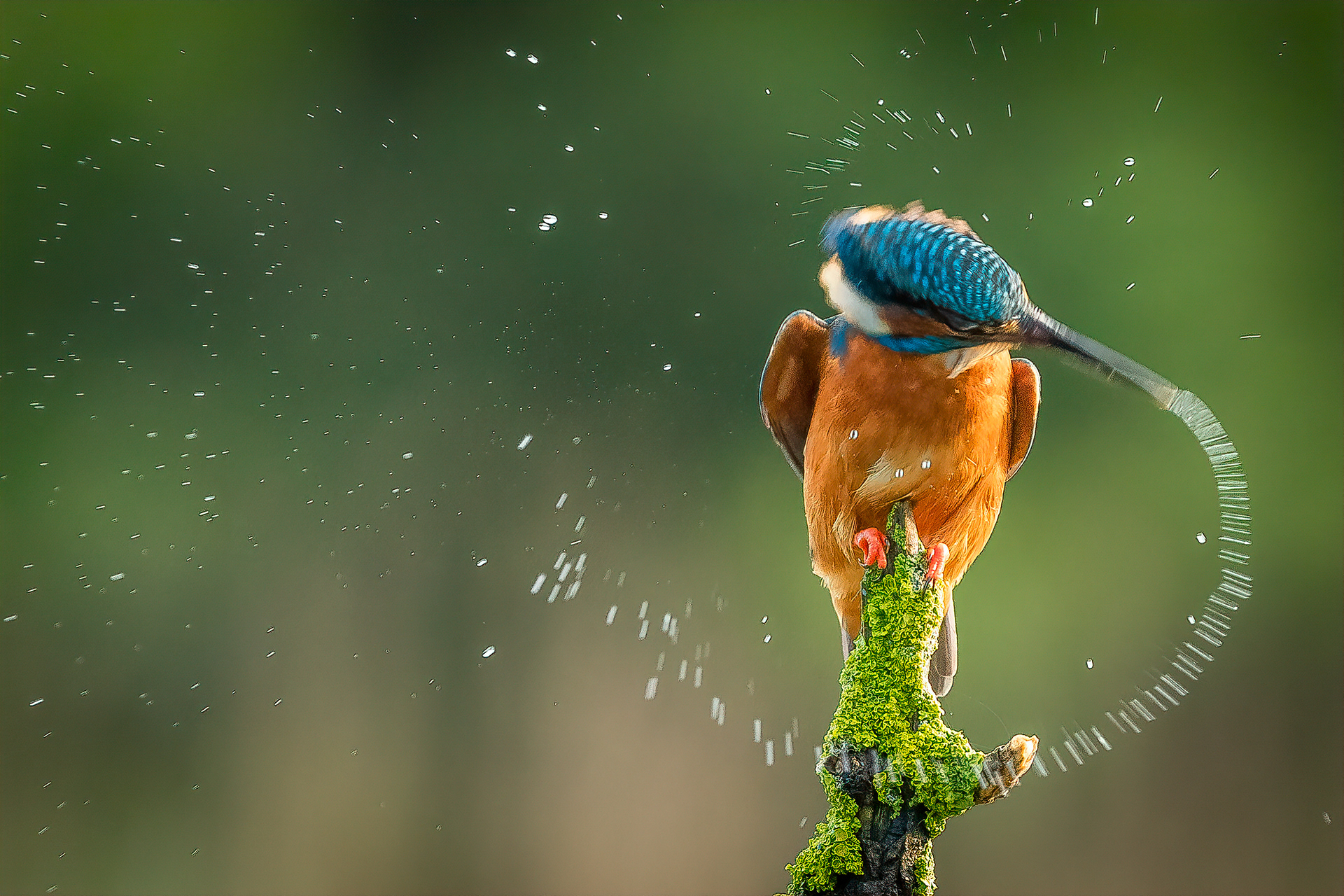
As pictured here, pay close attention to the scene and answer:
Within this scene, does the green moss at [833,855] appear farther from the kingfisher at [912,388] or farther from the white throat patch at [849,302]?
the white throat patch at [849,302]

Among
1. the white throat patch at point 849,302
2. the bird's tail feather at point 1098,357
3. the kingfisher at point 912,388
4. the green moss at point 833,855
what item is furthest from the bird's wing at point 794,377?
the green moss at point 833,855

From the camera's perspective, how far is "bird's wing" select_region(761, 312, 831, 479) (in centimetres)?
108

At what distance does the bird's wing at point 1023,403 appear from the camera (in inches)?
41.1

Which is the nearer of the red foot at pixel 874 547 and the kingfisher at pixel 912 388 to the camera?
the kingfisher at pixel 912 388

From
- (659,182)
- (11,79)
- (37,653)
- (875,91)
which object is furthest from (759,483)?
(11,79)

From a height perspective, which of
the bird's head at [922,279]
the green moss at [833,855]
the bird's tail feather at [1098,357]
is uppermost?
the bird's head at [922,279]

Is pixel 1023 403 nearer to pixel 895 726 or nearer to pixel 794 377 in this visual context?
pixel 794 377

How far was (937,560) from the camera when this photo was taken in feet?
3.29

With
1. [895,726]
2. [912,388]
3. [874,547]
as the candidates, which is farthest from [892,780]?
[912,388]

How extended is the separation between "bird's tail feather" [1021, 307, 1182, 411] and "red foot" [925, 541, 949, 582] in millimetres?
253

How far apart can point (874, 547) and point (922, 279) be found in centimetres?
30

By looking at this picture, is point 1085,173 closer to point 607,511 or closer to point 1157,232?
point 1157,232

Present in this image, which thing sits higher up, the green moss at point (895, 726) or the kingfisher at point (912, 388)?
the kingfisher at point (912, 388)

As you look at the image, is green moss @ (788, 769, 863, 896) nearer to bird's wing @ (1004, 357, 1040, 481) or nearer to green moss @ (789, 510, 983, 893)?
green moss @ (789, 510, 983, 893)
